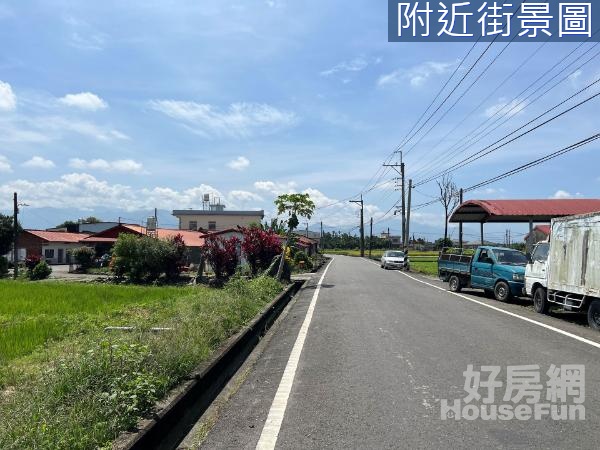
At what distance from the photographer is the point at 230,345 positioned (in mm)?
7863

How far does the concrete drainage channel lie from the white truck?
7322mm

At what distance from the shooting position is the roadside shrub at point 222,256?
26734 millimetres

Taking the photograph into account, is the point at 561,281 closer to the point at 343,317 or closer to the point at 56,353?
the point at 343,317

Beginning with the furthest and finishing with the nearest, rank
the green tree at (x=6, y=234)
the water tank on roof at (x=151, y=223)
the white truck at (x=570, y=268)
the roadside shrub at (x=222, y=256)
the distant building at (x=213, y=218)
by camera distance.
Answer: the distant building at (x=213, y=218), the green tree at (x=6, y=234), the water tank on roof at (x=151, y=223), the roadside shrub at (x=222, y=256), the white truck at (x=570, y=268)

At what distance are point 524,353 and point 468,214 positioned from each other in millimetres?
21488

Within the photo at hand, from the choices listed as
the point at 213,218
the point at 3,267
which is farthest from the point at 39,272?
the point at 213,218

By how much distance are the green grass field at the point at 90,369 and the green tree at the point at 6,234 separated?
42561 mm

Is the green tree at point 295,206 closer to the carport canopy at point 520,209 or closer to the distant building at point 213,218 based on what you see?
the carport canopy at point 520,209

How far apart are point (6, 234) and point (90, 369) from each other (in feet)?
168

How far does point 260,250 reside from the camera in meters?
24.0

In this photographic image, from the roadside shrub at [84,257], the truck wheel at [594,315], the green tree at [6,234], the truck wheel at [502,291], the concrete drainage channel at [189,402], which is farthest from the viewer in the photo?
the green tree at [6,234]

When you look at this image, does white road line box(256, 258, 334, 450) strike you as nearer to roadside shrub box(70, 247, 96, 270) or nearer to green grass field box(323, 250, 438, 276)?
green grass field box(323, 250, 438, 276)

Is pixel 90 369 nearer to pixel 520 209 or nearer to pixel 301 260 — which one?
pixel 520 209

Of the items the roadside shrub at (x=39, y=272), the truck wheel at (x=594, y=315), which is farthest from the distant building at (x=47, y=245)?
the truck wheel at (x=594, y=315)
